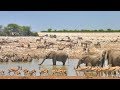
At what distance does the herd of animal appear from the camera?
43.2 ft

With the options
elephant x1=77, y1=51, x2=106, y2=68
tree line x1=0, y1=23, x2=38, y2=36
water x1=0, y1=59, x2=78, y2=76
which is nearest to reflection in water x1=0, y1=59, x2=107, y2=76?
water x1=0, y1=59, x2=78, y2=76

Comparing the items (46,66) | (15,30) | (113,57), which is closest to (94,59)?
(113,57)

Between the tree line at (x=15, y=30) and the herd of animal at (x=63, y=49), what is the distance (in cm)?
7

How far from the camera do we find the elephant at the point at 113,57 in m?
Result: 13.2

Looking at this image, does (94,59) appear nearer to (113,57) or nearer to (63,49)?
(113,57)

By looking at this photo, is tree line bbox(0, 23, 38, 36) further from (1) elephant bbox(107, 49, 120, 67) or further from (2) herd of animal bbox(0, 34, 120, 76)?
(1) elephant bbox(107, 49, 120, 67)

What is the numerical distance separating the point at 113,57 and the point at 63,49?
0.73m

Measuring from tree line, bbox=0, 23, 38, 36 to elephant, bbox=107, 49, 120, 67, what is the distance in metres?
1.11

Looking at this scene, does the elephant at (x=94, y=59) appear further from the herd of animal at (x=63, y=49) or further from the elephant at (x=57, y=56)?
the elephant at (x=57, y=56)

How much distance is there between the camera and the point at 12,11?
13.0 m

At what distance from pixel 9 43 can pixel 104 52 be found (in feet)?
4.52
